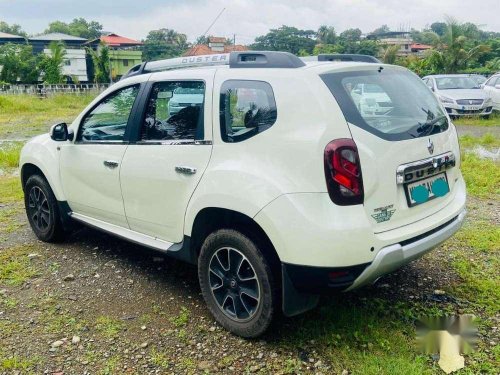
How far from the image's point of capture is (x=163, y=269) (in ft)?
14.4

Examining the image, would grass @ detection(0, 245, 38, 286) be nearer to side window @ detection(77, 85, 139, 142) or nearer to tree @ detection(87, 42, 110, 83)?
side window @ detection(77, 85, 139, 142)

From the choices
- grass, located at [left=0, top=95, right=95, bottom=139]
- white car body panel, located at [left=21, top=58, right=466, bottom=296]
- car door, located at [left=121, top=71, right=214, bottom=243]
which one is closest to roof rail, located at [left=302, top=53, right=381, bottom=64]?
white car body panel, located at [left=21, top=58, right=466, bottom=296]

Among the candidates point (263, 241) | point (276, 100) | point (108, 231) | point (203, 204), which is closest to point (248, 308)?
point (263, 241)

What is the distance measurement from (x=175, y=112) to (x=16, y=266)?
223 centimetres

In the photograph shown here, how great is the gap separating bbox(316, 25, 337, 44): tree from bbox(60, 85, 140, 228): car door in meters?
54.8

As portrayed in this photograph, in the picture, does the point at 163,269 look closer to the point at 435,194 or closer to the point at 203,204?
the point at 203,204

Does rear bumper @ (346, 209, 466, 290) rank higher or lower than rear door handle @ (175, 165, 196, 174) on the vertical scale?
lower

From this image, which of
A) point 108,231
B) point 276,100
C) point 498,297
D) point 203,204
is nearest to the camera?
point 276,100

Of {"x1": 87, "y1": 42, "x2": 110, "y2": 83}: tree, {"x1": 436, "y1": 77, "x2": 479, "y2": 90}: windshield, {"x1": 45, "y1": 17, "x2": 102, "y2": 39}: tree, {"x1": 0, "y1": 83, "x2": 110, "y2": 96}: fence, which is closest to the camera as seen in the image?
{"x1": 436, "y1": 77, "x2": 479, "y2": 90}: windshield

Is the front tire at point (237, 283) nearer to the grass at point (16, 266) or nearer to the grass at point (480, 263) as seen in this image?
the grass at point (480, 263)

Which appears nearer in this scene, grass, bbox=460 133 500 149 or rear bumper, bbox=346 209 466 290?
rear bumper, bbox=346 209 466 290

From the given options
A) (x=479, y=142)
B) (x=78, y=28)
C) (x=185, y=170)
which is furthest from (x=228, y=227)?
(x=78, y=28)

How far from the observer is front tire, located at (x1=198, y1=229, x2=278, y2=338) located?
297 cm

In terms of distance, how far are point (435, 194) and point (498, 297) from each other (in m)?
1.06
